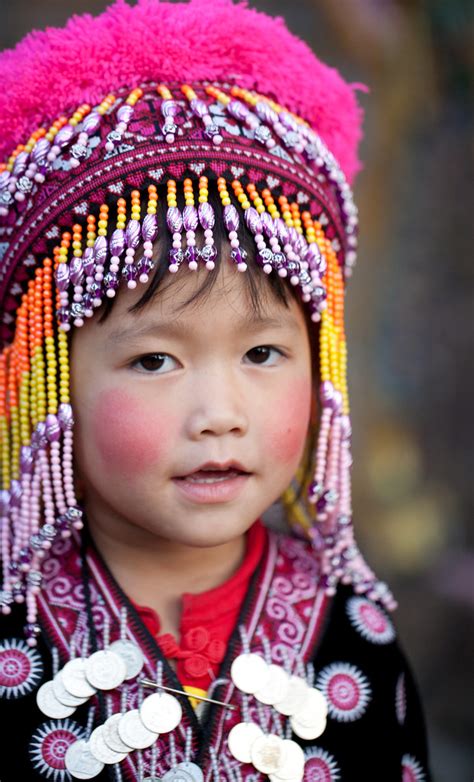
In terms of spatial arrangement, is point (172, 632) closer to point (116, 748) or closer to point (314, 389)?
point (116, 748)

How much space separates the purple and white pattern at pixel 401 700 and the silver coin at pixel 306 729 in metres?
0.17

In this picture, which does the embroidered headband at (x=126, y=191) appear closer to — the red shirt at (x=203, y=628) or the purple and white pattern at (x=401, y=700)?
the red shirt at (x=203, y=628)

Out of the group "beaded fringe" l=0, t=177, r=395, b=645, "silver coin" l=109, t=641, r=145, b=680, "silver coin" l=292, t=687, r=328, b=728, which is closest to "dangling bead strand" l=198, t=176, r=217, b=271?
"beaded fringe" l=0, t=177, r=395, b=645

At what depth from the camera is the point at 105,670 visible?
4.48 feet

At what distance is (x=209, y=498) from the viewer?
1340mm

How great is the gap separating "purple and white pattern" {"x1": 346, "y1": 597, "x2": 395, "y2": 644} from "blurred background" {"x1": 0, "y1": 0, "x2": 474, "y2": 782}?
1.30 metres

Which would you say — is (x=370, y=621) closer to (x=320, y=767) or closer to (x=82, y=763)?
(x=320, y=767)

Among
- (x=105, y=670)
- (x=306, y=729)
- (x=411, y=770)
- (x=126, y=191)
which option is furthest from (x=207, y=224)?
(x=411, y=770)

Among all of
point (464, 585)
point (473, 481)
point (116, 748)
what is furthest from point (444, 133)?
point (116, 748)

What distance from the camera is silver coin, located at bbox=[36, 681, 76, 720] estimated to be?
133cm

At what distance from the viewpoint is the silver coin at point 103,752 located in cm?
131

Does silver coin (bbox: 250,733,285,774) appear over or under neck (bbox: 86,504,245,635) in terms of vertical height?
under

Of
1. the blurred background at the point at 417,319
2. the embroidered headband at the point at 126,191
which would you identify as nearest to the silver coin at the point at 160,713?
the embroidered headband at the point at 126,191

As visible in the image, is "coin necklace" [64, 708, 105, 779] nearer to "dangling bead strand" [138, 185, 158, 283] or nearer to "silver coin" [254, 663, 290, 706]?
"silver coin" [254, 663, 290, 706]
